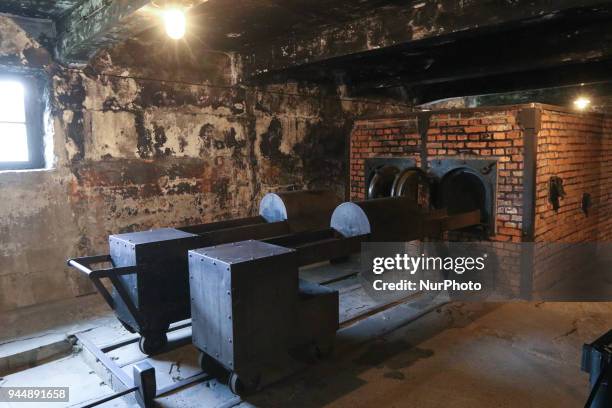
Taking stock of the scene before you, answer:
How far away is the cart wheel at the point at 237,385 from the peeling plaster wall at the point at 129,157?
2.50m

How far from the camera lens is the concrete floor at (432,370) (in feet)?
8.92

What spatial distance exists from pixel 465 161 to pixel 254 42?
2.66 metres

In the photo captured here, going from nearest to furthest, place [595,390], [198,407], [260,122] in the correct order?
[595,390]
[198,407]
[260,122]

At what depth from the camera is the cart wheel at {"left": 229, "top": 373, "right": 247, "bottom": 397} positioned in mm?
2697

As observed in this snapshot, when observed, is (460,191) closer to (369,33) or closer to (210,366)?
(369,33)

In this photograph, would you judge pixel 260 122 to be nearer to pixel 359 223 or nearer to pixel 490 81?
pixel 359 223

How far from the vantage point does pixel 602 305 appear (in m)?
4.27

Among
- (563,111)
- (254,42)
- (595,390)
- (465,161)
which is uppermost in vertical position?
(254,42)

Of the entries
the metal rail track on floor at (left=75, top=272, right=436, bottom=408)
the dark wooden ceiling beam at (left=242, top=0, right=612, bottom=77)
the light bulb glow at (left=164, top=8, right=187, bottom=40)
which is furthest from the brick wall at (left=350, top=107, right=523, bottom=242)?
the light bulb glow at (left=164, top=8, right=187, bottom=40)

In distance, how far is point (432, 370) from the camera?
3.06m

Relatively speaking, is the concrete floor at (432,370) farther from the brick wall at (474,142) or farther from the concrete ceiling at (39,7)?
the concrete ceiling at (39,7)

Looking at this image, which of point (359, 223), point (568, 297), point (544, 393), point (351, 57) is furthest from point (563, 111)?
point (544, 393)

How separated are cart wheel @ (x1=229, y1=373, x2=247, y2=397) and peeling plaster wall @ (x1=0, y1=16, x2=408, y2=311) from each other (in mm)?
2501
